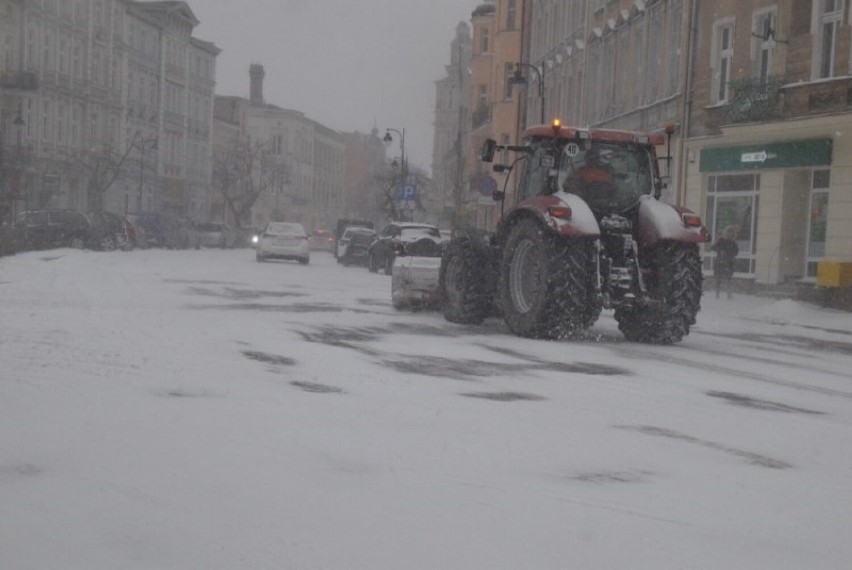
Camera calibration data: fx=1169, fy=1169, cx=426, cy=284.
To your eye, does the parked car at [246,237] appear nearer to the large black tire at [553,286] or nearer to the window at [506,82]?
the window at [506,82]

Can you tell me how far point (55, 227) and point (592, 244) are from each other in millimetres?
31792

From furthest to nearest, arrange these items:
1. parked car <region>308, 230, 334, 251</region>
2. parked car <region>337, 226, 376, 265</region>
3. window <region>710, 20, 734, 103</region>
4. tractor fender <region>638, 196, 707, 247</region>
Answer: parked car <region>308, 230, 334, 251</region> → parked car <region>337, 226, 376, 265</region> → window <region>710, 20, 734, 103</region> → tractor fender <region>638, 196, 707, 247</region>

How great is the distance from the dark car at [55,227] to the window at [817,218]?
79.6 feet

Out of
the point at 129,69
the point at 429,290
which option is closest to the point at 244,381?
the point at 429,290

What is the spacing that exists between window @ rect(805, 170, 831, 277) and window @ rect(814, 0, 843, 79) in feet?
7.53

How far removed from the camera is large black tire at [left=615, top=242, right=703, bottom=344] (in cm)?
1241

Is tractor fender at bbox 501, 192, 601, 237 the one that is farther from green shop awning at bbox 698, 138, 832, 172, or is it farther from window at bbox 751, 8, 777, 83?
window at bbox 751, 8, 777, 83

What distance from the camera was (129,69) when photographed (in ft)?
257

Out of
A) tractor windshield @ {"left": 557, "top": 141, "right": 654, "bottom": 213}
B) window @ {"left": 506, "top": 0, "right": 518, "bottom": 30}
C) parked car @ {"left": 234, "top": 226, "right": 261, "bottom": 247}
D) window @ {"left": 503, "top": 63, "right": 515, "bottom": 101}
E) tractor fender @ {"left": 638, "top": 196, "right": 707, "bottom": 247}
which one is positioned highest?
window @ {"left": 506, "top": 0, "right": 518, "bottom": 30}

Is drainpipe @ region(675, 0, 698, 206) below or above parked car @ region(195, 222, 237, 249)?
above

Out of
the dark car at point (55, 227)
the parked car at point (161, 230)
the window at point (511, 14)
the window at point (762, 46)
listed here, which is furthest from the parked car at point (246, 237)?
the window at point (762, 46)

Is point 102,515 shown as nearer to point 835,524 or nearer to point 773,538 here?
point 773,538

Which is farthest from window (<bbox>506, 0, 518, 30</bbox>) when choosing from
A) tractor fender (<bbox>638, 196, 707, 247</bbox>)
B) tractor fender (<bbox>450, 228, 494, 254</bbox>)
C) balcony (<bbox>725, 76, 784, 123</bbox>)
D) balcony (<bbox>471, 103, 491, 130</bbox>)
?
tractor fender (<bbox>638, 196, 707, 247</bbox>)

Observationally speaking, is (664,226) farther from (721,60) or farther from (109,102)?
(109,102)
